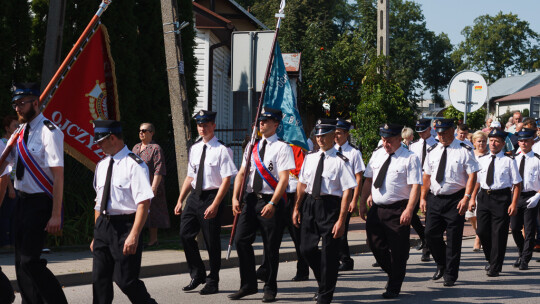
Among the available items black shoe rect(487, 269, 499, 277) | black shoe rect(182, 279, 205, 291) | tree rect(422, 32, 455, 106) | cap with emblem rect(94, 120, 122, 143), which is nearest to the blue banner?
black shoe rect(182, 279, 205, 291)

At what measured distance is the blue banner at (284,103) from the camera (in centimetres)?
1016

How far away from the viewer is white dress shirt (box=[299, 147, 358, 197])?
8.12 metres

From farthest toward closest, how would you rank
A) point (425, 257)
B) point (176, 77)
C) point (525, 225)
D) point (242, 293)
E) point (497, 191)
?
point (425, 257), point (176, 77), point (525, 225), point (497, 191), point (242, 293)

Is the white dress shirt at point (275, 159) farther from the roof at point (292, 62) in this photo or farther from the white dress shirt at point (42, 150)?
the roof at point (292, 62)

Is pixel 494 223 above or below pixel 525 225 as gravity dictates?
above

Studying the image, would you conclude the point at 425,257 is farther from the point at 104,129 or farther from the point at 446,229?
the point at 104,129

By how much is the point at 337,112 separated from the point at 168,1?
25.9 metres

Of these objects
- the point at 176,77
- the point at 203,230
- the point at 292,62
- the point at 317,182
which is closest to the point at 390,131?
the point at 317,182

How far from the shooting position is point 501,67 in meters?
104

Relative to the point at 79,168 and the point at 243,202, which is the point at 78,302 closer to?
the point at 243,202

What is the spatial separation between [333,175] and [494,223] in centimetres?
359

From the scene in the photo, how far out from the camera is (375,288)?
951 cm

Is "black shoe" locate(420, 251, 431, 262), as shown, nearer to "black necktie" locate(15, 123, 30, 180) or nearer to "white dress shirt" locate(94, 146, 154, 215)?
"white dress shirt" locate(94, 146, 154, 215)

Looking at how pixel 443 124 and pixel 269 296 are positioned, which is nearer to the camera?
pixel 269 296
